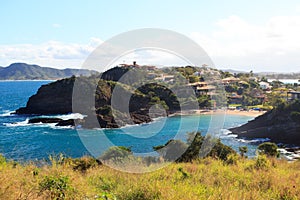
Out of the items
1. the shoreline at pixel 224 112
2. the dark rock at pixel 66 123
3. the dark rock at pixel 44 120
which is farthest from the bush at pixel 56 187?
the shoreline at pixel 224 112

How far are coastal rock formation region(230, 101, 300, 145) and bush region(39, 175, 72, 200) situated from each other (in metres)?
27.0

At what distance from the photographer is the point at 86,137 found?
27.3 meters

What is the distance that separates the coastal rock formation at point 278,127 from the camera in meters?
27.9

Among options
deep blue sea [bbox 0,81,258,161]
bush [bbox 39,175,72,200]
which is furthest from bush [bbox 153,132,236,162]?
bush [bbox 39,175,72,200]

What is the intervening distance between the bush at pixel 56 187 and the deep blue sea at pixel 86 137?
667 inches

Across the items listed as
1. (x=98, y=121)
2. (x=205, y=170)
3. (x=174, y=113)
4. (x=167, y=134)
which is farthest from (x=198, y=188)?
(x=174, y=113)

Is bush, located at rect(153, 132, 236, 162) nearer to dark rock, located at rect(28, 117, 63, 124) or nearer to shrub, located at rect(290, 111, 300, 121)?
shrub, located at rect(290, 111, 300, 121)

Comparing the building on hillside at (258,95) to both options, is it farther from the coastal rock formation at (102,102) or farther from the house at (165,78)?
the house at (165,78)

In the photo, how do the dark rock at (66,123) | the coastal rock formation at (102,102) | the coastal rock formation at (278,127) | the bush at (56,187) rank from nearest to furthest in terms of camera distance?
the bush at (56,187) < the coastal rock formation at (278,127) < the dark rock at (66,123) < the coastal rock formation at (102,102)

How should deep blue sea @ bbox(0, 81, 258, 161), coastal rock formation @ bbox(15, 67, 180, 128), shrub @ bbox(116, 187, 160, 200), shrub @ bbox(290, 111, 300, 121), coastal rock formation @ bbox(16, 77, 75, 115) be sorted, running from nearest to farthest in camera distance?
1. shrub @ bbox(116, 187, 160, 200)
2. deep blue sea @ bbox(0, 81, 258, 161)
3. shrub @ bbox(290, 111, 300, 121)
4. coastal rock formation @ bbox(15, 67, 180, 128)
5. coastal rock formation @ bbox(16, 77, 75, 115)

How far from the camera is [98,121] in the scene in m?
32.6

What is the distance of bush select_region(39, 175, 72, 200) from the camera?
349cm

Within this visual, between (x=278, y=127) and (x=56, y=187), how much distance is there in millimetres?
29845

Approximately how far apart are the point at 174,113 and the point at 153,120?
5402 mm
